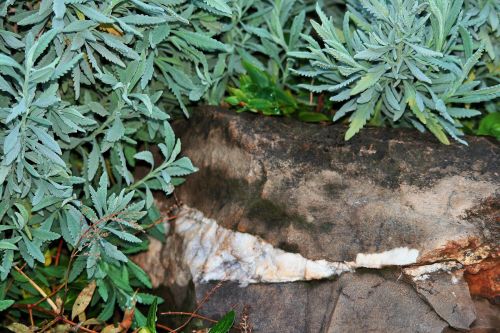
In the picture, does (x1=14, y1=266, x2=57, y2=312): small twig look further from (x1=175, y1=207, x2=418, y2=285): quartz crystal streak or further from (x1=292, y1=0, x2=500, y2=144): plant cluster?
(x1=292, y1=0, x2=500, y2=144): plant cluster

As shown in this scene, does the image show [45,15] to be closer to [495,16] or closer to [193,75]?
[193,75]

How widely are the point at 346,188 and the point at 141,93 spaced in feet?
3.36

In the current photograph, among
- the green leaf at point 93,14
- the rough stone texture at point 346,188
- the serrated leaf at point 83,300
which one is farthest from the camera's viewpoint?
the serrated leaf at point 83,300

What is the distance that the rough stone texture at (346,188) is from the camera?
3012 millimetres

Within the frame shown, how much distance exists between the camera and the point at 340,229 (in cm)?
312

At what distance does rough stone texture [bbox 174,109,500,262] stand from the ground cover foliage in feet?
0.42

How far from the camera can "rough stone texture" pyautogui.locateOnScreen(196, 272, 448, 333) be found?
9.76ft

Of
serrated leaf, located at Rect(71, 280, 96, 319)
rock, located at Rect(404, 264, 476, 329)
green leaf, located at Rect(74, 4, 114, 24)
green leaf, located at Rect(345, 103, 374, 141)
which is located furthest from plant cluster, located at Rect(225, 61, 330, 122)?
serrated leaf, located at Rect(71, 280, 96, 319)

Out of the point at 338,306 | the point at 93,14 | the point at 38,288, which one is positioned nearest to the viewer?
the point at 93,14

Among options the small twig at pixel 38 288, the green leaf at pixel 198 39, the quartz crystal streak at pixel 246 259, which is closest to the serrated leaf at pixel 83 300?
the small twig at pixel 38 288

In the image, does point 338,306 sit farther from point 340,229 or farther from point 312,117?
point 312,117

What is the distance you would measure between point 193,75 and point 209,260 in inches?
37.0

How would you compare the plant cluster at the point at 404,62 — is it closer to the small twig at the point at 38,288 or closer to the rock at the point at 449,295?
the rock at the point at 449,295

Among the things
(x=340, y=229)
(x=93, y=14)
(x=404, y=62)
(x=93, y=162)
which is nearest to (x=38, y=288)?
(x=93, y=162)
